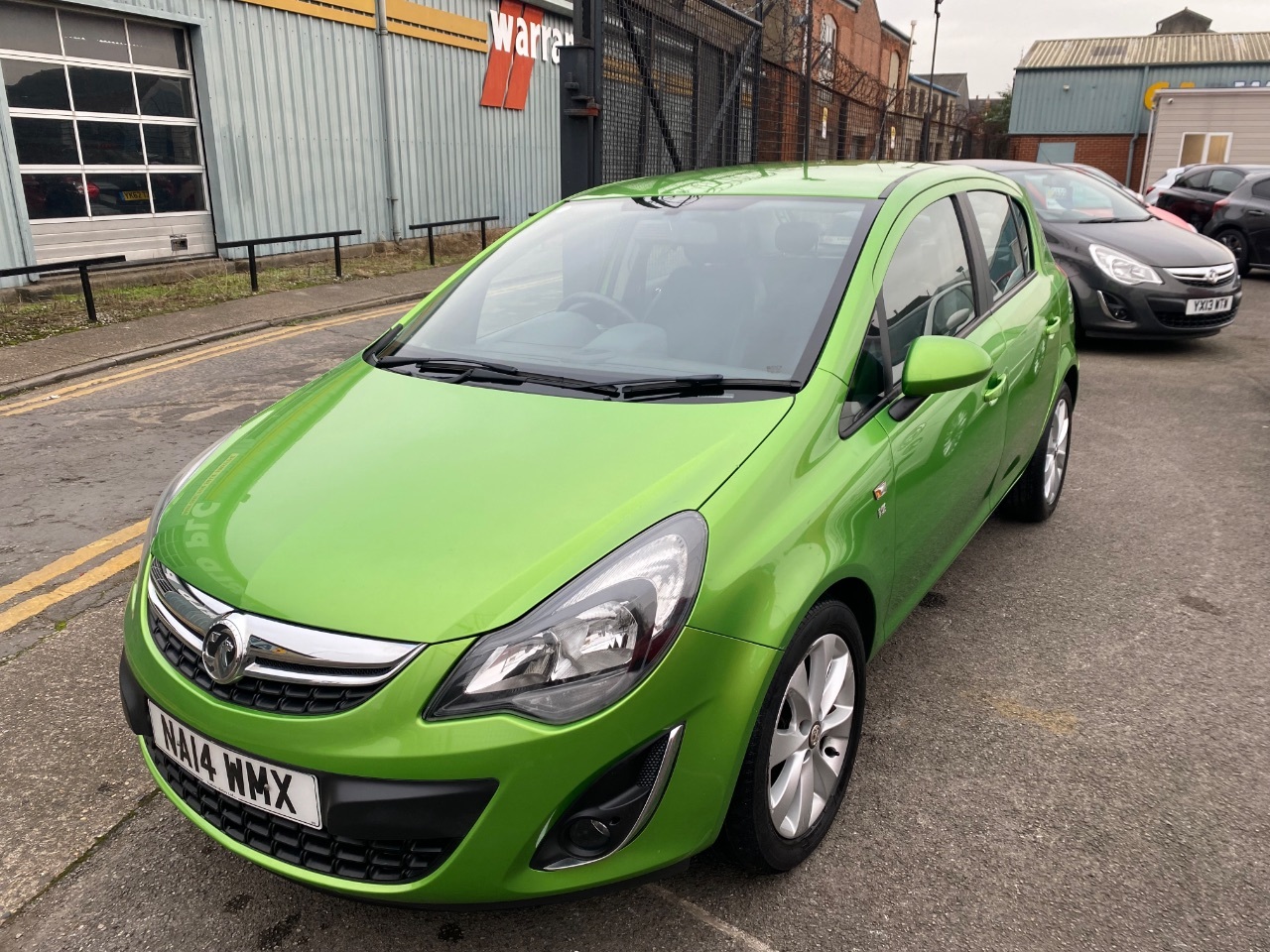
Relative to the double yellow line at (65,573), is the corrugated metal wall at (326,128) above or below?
above

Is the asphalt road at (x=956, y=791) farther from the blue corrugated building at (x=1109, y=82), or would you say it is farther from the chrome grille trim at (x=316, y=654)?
the blue corrugated building at (x=1109, y=82)

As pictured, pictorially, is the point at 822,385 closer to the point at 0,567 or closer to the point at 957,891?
the point at 957,891

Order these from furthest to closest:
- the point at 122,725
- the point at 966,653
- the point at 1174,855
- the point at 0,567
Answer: the point at 0,567 < the point at 966,653 < the point at 122,725 < the point at 1174,855

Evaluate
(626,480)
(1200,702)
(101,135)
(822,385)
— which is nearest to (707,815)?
(626,480)

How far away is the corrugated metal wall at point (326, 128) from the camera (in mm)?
11844

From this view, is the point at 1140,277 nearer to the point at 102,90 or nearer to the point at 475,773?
the point at 475,773

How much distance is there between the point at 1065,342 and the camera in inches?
173

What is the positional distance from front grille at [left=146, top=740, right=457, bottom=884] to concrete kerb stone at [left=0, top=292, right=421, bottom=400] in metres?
6.11

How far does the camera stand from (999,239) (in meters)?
3.88

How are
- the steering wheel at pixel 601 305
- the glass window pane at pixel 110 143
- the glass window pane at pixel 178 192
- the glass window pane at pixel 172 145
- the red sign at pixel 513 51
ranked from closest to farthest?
the steering wheel at pixel 601 305 → the glass window pane at pixel 110 143 → the glass window pane at pixel 172 145 → the glass window pane at pixel 178 192 → the red sign at pixel 513 51

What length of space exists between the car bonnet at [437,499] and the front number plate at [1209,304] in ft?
23.1

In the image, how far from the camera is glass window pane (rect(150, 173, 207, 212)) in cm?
1166

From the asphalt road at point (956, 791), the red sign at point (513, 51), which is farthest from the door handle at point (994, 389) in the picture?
the red sign at point (513, 51)

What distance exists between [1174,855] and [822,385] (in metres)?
1.42
